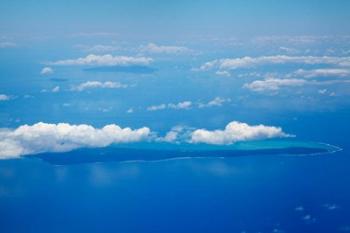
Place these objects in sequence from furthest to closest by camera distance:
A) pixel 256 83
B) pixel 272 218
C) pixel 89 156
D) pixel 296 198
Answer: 1. pixel 256 83
2. pixel 89 156
3. pixel 296 198
4. pixel 272 218

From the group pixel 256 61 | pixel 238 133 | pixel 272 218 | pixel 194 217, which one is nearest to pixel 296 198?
pixel 272 218

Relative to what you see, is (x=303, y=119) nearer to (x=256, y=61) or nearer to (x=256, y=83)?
(x=256, y=83)

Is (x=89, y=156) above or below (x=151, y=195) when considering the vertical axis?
above

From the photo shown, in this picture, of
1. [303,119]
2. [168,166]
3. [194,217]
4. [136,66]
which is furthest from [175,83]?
[194,217]

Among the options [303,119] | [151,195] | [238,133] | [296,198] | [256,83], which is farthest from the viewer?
[256,83]

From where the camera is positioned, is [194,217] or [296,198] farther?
[296,198]

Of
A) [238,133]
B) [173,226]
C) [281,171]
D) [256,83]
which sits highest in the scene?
[256,83]
